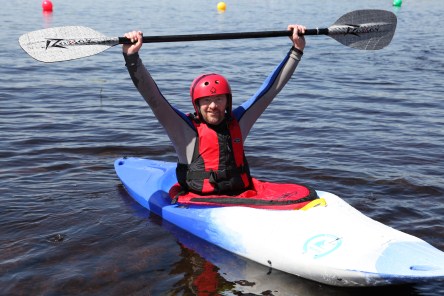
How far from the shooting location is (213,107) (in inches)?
194

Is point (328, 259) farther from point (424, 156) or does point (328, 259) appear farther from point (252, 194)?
point (424, 156)

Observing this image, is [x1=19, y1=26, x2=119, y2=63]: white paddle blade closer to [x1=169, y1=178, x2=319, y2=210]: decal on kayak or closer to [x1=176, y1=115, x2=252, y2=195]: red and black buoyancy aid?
[x1=176, y1=115, x2=252, y2=195]: red and black buoyancy aid

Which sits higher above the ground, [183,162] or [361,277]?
[183,162]

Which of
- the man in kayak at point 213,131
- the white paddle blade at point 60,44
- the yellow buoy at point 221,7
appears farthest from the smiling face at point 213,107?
the yellow buoy at point 221,7

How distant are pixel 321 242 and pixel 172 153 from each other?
362 centimetres

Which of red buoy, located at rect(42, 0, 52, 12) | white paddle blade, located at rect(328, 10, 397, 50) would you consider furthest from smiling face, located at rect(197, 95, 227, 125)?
red buoy, located at rect(42, 0, 52, 12)

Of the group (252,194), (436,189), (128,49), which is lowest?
(436,189)

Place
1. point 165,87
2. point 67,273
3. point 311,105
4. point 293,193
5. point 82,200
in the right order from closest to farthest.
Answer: point 67,273 < point 293,193 < point 82,200 < point 311,105 < point 165,87

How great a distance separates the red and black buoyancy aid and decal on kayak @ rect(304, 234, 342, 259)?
103 cm

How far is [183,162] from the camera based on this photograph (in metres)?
5.20

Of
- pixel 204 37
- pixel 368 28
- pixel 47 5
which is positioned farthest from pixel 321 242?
pixel 47 5

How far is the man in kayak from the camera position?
4918mm

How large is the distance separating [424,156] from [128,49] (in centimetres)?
414


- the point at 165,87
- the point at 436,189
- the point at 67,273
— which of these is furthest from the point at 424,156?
the point at 165,87
